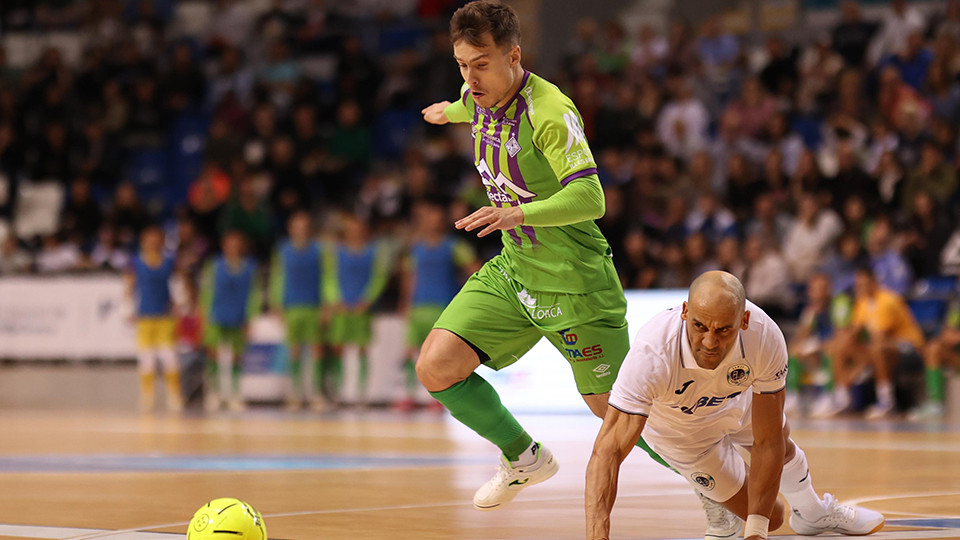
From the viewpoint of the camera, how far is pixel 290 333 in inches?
A: 675

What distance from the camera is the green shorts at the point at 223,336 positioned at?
57.5ft

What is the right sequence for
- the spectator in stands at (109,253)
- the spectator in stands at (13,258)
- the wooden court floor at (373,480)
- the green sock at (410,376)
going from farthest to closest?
the spectator in stands at (13,258), the spectator in stands at (109,253), the green sock at (410,376), the wooden court floor at (373,480)

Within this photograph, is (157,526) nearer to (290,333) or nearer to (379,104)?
(290,333)

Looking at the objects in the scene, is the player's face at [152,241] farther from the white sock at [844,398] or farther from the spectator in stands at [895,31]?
the spectator in stands at [895,31]

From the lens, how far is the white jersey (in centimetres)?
475

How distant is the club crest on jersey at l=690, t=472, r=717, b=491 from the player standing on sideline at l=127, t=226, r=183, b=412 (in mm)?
13026

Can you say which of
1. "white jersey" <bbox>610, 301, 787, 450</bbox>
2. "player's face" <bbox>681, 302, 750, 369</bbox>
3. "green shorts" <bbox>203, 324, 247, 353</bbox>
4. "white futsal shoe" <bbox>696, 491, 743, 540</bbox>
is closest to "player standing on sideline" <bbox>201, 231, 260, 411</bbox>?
"green shorts" <bbox>203, 324, 247, 353</bbox>

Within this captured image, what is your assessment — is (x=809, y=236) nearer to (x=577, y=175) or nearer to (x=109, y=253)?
(x=109, y=253)

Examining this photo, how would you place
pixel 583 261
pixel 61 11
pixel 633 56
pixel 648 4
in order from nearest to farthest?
pixel 583 261
pixel 633 56
pixel 648 4
pixel 61 11

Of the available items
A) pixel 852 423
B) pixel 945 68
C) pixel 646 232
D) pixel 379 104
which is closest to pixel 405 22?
pixel 379 104

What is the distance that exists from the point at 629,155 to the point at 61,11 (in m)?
12.2

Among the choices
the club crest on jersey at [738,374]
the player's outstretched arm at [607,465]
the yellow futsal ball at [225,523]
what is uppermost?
the club crest on jersey at [738,374]

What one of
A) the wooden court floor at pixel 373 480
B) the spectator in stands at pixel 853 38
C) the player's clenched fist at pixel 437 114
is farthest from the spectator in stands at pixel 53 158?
the player's clenched fist at pixel 437 114

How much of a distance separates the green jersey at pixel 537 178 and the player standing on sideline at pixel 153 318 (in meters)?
12.0
